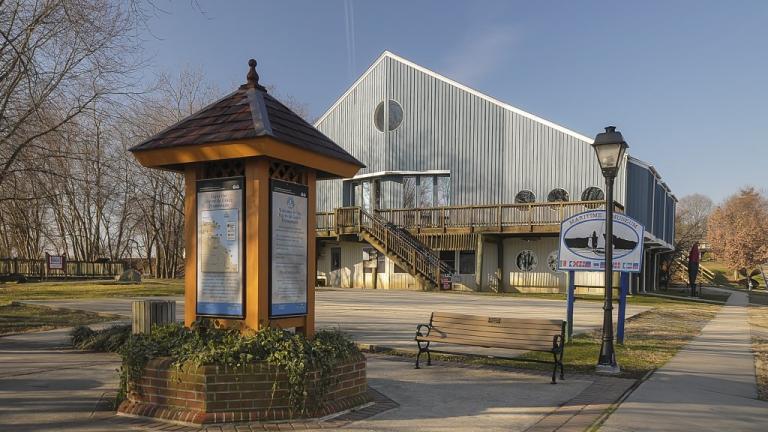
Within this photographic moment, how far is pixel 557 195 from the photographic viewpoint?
28547mm

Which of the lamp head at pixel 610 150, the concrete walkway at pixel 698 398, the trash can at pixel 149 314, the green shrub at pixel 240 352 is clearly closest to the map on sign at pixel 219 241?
the green shrub at pixel 240 352

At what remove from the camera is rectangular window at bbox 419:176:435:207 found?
32.2m

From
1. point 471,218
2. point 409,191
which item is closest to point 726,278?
point 409,191

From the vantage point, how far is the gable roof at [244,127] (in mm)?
6455

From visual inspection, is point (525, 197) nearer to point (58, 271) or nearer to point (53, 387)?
point (53, 387)

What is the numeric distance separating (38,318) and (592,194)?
72.5ft

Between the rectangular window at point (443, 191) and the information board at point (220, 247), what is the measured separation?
83.6ft

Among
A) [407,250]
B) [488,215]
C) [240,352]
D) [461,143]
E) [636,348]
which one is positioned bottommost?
[636,348]

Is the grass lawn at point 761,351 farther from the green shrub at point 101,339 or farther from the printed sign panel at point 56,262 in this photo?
the printed sign panel at point 56,262

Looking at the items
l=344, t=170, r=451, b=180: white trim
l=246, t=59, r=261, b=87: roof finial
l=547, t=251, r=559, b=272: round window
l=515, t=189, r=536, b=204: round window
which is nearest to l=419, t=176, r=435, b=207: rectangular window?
l=344, t=170, r=451, b=180: white trim

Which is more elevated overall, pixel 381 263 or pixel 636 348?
pixel 381 263

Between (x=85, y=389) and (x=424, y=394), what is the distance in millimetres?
4015

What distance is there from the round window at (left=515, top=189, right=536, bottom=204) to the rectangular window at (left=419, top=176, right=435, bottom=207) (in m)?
4.65

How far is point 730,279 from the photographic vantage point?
72.6m
